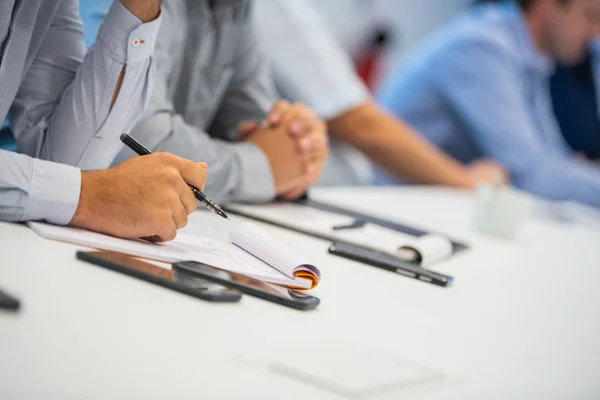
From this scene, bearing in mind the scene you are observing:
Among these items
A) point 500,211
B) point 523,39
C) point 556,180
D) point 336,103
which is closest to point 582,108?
point 523,39

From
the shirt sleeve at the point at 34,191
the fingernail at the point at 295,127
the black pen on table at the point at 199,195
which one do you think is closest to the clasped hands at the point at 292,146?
the fingernail at the point at 295,127

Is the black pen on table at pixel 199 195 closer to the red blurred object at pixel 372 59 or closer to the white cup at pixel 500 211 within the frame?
the white cup at pixel 500 211

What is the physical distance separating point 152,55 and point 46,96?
0.61 feet

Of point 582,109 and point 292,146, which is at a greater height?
point 582,109

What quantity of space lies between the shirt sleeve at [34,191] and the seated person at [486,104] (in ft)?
7.96

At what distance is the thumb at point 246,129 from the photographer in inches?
70.2

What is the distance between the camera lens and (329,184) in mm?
2568

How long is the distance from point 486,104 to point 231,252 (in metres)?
2.35

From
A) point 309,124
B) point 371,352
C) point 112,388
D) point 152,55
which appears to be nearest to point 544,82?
point 309,124

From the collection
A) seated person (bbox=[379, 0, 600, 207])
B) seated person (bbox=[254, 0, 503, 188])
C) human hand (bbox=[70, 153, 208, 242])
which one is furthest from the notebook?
seated person (bbox=[379, 0, 600, 207])

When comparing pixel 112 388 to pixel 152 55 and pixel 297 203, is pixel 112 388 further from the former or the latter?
pixel 297 203

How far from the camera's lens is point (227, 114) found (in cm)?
191

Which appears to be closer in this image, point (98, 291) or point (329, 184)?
point (98, 291)

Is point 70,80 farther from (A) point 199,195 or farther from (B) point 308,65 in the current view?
(B) point 308,65
